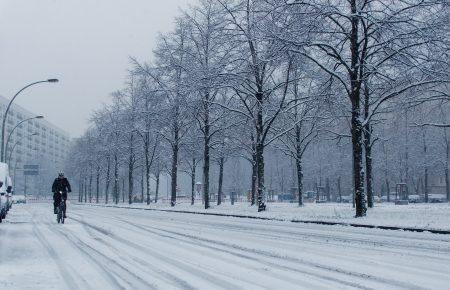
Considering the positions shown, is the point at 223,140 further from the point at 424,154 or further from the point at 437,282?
the point at 437,282

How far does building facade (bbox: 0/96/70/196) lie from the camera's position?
405 feet

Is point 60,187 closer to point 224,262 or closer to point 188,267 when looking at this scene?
point 224,262

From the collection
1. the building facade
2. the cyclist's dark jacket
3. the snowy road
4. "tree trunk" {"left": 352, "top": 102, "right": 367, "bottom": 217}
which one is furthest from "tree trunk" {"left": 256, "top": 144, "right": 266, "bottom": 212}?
the building facade

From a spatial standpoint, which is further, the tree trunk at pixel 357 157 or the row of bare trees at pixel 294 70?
the tree trunk at pixel 357 157

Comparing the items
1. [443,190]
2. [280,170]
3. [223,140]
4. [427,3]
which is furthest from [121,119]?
[443,190]

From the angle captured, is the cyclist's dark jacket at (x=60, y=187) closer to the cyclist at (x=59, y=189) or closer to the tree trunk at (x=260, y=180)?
the cyclist at (x=59, y=189)

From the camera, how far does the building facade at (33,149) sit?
12358 cm

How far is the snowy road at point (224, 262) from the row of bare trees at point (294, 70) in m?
9.28

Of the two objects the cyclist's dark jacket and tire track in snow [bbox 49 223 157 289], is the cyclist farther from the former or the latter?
tire track in snow [bbox 49 223 157 289]

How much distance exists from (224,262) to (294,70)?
2148 centimetres

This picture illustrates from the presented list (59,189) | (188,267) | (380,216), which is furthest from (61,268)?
(380,216)

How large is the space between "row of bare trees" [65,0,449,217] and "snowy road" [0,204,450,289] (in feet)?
30.4

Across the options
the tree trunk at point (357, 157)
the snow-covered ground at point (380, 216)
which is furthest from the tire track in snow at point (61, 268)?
the tree trunk at point (357, 157)

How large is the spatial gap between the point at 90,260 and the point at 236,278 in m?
2.81
